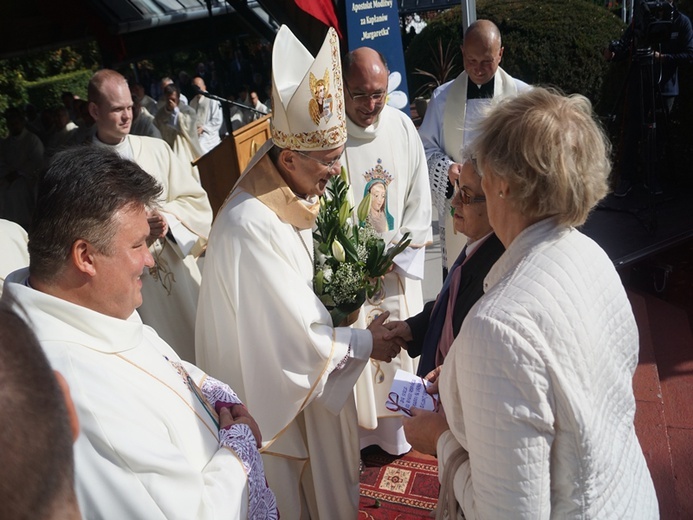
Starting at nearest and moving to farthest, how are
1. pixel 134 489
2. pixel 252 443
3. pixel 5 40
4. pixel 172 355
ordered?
1. pixel 134 489
2. pixel 252 443
3. pixel 172 355
4. pixel 5 40

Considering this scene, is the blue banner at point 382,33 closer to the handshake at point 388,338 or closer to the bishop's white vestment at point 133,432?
the handshake at point 388,338

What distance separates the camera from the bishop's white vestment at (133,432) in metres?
1.26

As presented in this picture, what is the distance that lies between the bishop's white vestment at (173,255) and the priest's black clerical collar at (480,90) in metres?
2.06

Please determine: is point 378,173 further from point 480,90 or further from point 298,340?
point 298,340

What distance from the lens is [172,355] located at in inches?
71.9

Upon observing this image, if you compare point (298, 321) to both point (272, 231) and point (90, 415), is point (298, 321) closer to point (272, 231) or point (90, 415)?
point (272, 231)

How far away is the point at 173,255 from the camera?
3.78m

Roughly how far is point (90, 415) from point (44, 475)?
1.74ft

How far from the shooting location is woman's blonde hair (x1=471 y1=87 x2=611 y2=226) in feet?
4.70

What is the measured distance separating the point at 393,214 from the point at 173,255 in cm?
136

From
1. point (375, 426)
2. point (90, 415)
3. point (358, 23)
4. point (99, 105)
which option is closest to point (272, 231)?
point (90, 415)

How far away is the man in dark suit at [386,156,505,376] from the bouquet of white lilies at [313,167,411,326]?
445 millimetres

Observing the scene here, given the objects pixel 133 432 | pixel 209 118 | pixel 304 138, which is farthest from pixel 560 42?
pixel 133 432

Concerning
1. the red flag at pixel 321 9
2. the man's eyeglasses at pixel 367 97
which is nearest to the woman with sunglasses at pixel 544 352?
the man's eyeglasses at pixel 367 97
